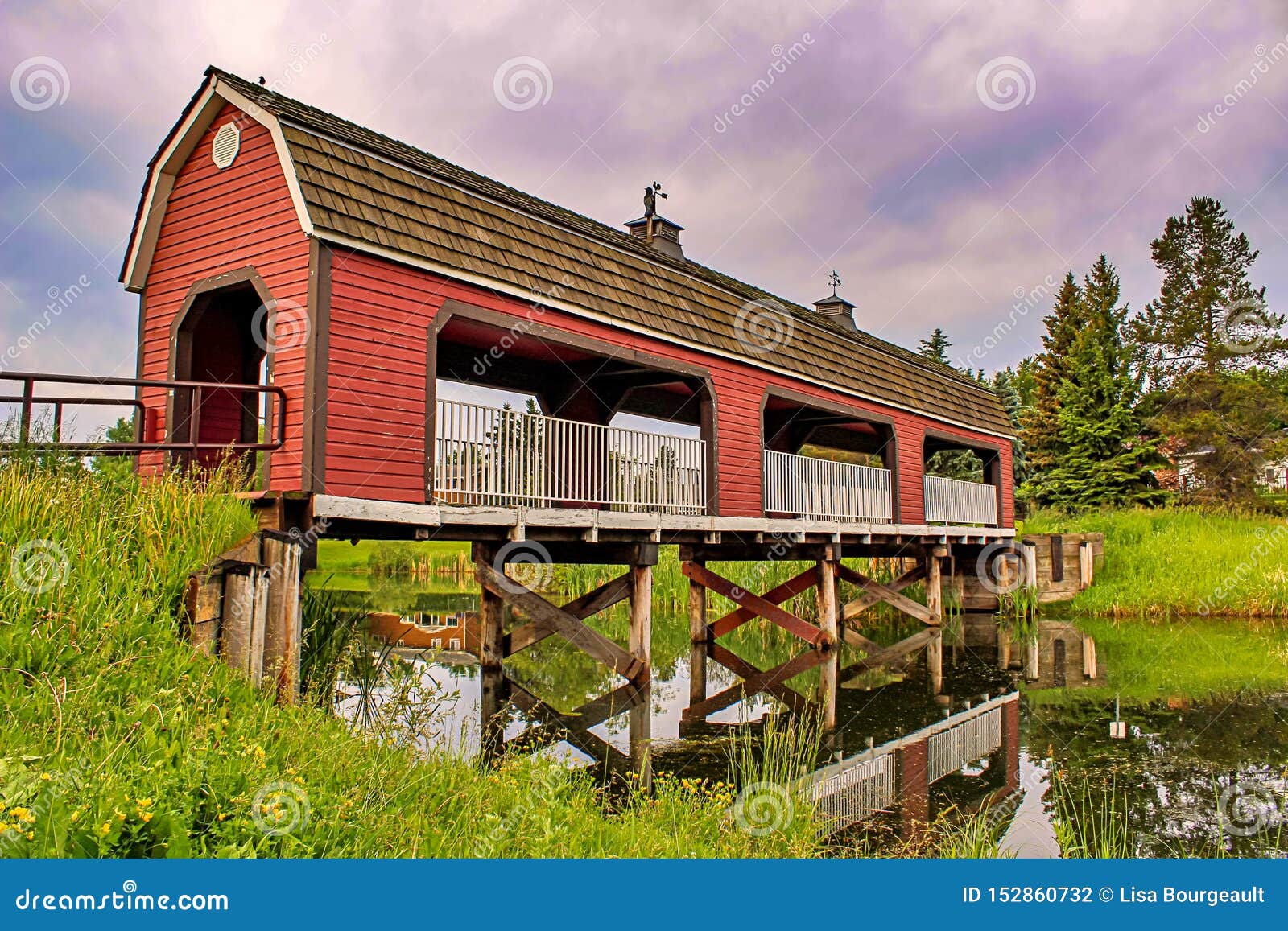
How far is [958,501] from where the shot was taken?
19.0 meters

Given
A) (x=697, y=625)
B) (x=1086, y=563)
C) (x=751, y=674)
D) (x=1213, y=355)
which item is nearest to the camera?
(x=751, y=674)

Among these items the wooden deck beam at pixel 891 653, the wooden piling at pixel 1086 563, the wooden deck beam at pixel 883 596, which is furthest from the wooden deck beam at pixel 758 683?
the wooden piling at pixel 1086 563

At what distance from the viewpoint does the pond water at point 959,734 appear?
707 centimetres

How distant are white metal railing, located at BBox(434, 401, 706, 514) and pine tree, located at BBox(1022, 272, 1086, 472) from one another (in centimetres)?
2502

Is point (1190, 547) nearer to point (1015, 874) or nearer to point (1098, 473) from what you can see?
point (1098, 473)

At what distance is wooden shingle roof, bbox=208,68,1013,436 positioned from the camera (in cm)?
784

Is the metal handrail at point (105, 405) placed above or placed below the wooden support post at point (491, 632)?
above

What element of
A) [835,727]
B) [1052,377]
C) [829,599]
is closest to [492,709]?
[835,727]

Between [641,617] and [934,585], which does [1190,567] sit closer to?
[934,585]

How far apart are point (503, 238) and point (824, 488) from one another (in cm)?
754

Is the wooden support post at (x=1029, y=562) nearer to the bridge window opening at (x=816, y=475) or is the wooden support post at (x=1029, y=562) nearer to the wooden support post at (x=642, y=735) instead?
the bridge window opening at (x=816, y=475)

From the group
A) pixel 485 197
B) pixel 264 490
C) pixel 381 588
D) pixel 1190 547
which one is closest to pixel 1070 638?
pixel 1190 547

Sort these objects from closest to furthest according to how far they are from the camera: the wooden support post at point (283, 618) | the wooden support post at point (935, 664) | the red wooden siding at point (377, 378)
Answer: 1. the wooden support post at point (283, 618)
2. the red wooden siding at point (377, 378)
3. the wooden support post at point (935, 664)

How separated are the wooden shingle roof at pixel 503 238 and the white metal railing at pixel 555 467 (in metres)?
1.45
